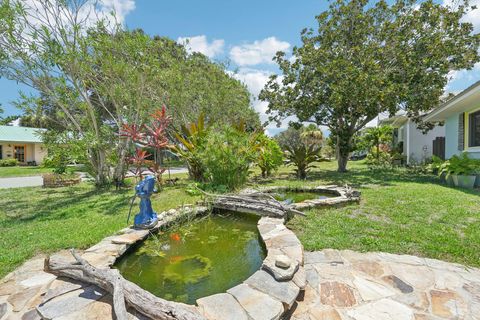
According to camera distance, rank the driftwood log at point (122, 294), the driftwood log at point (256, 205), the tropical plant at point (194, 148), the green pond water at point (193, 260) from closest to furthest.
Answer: the driftwood log at point (122, 294), the green pond water at point (193, 260), the driftwood log at point (256, 205), the tropical plant at point (194, 148)

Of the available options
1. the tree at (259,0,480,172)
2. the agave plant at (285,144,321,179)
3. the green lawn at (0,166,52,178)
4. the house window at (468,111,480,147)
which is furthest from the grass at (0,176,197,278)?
the house window at (468,111,480,147)

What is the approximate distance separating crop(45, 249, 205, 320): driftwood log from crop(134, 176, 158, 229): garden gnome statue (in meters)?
1.35

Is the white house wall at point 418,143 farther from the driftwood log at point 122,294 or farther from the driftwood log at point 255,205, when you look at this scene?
the driftwood log at point 122,294

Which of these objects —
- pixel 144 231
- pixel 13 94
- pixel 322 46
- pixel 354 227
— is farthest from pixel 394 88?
pixel 13 94

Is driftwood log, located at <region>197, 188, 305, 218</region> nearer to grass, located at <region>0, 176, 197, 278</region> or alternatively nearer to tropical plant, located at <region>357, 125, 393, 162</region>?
grass, located at <region>0, 176, 197, 278</region>

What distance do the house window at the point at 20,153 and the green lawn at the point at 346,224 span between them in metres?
22.8

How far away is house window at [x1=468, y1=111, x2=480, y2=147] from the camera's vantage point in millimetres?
9161

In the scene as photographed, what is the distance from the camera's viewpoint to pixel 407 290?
2566 mm

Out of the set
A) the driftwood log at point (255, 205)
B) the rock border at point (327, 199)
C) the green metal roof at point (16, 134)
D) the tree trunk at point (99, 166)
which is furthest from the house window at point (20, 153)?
the driftwood log at point (255, 205)

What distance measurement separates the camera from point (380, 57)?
10.9m

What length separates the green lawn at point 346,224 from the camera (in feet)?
11.6

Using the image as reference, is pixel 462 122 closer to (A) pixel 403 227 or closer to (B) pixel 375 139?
(A) pixel 403 227

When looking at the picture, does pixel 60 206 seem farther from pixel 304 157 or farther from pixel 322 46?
pixel 322 46

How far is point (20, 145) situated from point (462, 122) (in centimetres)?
3236
